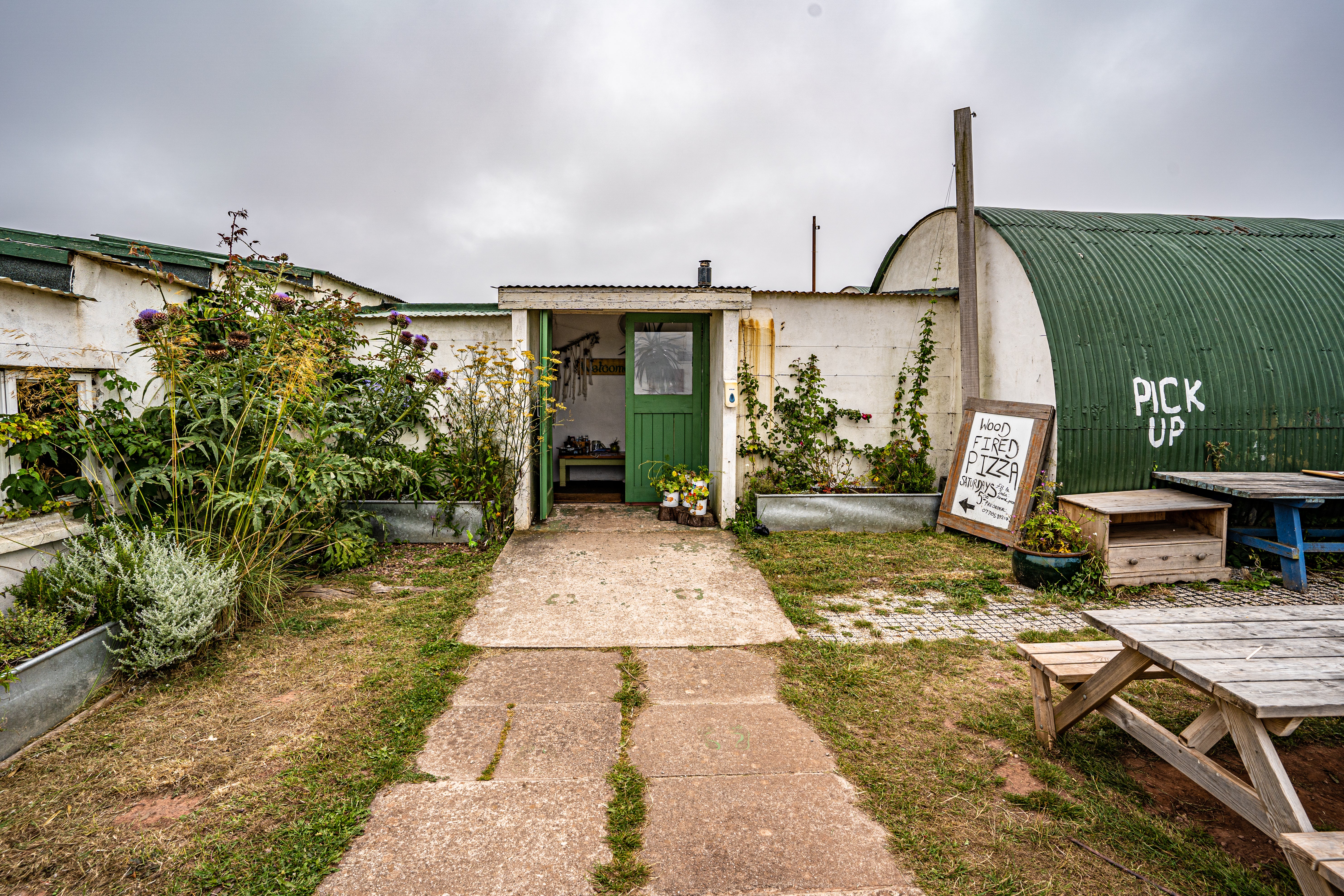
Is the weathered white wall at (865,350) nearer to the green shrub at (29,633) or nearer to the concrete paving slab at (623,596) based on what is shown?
the concrete paving slab at (623,596)

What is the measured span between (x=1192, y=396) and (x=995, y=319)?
206 centimetres

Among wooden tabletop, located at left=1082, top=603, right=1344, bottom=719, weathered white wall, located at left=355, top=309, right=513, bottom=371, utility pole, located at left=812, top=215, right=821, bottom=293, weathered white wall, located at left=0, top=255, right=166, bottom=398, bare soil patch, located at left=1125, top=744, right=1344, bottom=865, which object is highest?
utility pole, located at left=812, top=215, right=821, bottom=293

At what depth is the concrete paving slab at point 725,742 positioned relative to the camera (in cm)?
285

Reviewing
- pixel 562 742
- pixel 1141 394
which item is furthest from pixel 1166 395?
pixel 562 742

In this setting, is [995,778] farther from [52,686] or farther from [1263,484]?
[1263,484]

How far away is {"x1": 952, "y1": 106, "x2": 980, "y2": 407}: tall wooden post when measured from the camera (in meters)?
7.25

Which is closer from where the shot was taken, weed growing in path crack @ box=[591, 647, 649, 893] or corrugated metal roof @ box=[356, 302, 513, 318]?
weed growing in path crack @ box=[591, 647, 649, 893]

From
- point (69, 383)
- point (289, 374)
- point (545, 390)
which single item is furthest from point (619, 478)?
point (69, 383)

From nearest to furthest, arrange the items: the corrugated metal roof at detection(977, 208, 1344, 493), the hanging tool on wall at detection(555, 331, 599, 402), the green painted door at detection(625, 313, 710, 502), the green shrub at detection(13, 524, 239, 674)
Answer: the green shrub at detection(13, 524, 239, 674), the corrugated metal roof at detection(977, 208, 1344, 493), the green painted door at detection(625, 313, 710, 502), the hanging tool on wall at detection(555, 331, 599, 402)

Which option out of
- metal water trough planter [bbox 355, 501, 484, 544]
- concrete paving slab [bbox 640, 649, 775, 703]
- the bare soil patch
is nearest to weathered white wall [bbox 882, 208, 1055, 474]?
the bare soil patch

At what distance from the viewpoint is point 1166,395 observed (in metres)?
6.39

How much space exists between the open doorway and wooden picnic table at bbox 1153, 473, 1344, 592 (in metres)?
7.35

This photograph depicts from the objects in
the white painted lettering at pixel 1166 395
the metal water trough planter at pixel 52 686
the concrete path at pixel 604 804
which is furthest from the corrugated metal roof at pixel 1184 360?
the metal water trough planter at pixel 52 686

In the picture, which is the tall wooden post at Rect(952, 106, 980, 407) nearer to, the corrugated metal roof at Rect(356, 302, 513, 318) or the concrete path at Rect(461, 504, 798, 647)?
the concrete path at Rect(461, 504, 798, 647)
